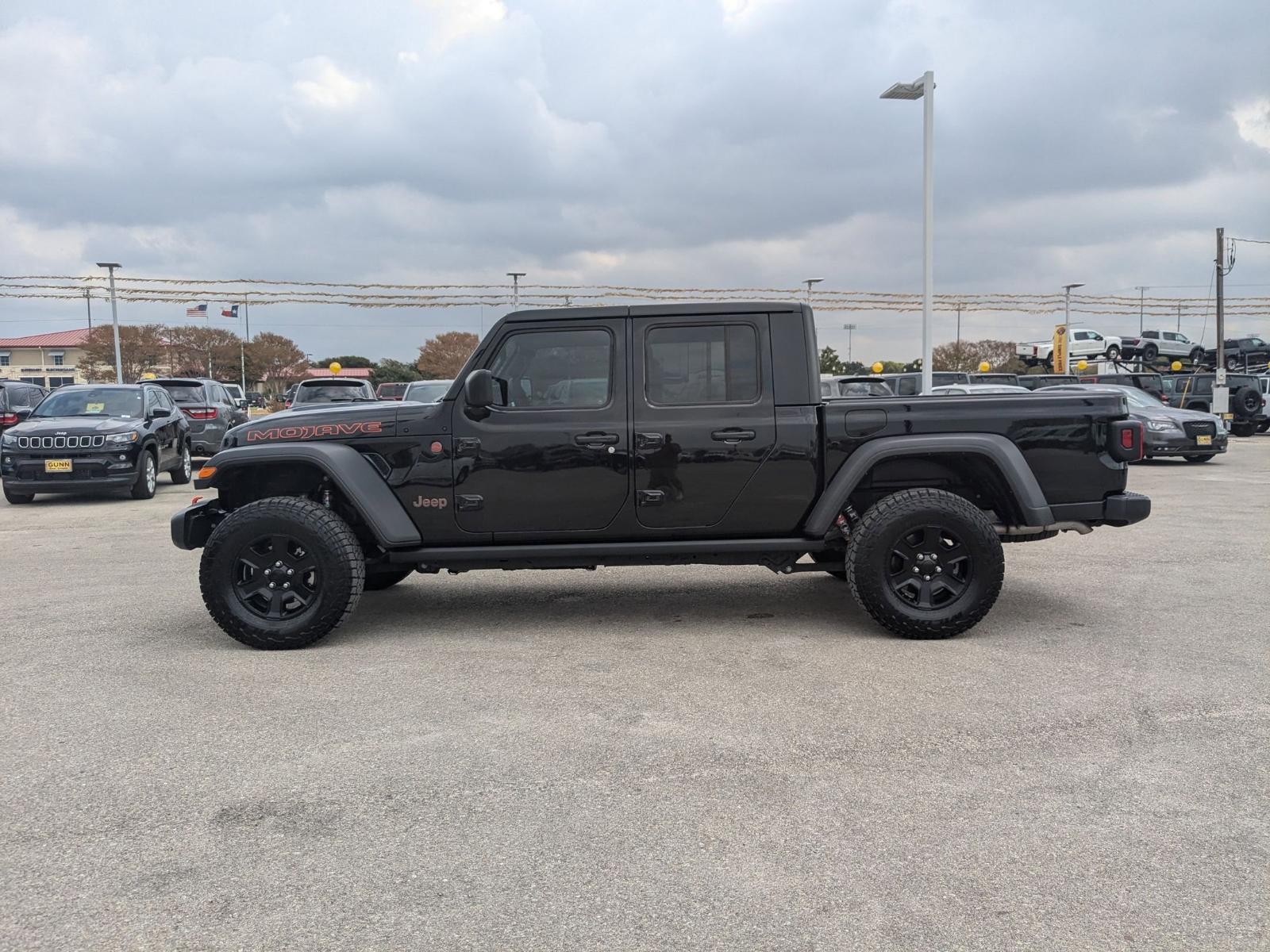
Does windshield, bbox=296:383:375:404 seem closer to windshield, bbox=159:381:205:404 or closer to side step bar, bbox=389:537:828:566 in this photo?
windshield, bbox=159:381:205:404

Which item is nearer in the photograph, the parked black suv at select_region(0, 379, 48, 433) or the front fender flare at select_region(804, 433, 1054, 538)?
the front fender flare at select_region(804, 433, 1054, 538)

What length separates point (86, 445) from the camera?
12930mm

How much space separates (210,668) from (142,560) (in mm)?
4055

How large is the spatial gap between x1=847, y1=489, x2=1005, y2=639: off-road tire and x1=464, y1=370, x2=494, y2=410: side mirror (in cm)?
216

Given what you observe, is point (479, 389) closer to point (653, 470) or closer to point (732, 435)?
point (653, 470)

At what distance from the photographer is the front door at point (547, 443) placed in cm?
568

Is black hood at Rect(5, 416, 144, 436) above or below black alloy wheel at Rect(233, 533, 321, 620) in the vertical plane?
above

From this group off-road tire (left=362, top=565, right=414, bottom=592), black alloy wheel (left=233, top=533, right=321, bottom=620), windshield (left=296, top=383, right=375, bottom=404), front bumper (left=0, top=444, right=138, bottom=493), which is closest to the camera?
black alloy wheel (left=233, top=533, right=321, bottom=620)

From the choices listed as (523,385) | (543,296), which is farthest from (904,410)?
(543,296)

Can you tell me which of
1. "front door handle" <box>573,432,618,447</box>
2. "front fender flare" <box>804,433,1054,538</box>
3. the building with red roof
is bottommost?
"front fender flare" <box>804,433,1054,538</box>

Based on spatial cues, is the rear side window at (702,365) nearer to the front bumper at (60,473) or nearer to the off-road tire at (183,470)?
the front bumper at (60,473)

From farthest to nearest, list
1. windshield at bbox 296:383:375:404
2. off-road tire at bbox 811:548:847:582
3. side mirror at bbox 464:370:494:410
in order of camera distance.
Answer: windshield at bbox 296:383:375:404, off-road tire at bbox 811:548:847:582, side mirror at bbox 464:370:494:410

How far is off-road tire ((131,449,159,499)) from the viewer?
44.3 feet

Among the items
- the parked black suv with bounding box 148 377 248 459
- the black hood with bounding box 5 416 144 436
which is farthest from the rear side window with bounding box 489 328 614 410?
the parked black suv with bounding box 148 377 248 459
